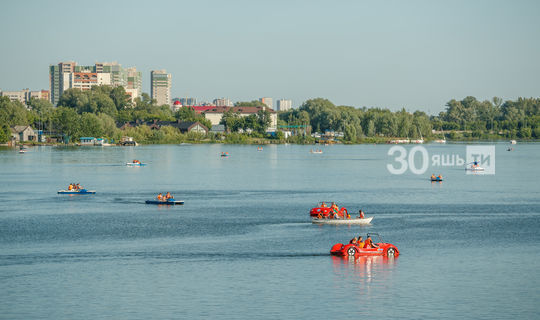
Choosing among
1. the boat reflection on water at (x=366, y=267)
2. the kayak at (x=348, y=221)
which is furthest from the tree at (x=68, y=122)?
the boat reflection on water at (x=366, y=267)

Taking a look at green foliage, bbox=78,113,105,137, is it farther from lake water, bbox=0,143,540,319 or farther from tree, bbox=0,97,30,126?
lake water, bbox=0,143,540,319

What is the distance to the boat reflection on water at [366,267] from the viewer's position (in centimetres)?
3041

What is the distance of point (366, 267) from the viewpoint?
32.3m

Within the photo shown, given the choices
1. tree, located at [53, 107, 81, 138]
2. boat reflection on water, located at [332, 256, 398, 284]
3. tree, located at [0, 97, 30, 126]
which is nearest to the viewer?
boat reflection on water, located at [332, 256, 398, 284]

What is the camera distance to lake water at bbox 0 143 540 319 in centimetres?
2628

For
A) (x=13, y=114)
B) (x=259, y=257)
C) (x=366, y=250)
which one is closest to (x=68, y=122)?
(x=13, y=114)

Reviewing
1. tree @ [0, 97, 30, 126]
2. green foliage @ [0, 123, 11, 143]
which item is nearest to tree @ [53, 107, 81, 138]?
tree @ [0, 97, 30, 126]

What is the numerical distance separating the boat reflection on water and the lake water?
0.09 metres

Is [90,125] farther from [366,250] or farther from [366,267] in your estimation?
[366,267]

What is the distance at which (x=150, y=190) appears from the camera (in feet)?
219

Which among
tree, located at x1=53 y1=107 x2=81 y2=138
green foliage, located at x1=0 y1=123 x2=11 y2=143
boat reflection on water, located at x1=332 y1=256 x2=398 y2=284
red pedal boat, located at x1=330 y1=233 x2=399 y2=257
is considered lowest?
boat reflection on water, located at x1=332 y1=256 x2=398 y2=284

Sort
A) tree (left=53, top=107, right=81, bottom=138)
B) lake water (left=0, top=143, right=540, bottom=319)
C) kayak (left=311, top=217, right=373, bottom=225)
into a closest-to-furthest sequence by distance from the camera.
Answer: lake water (left=0, top=143, right=540, bottom=319) → kayak (left=311, top=217, right=373, bottom=225) → tree (left=53, top=107, right=81, bottom=138)

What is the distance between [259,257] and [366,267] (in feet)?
17.4

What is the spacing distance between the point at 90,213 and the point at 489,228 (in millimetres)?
27086
